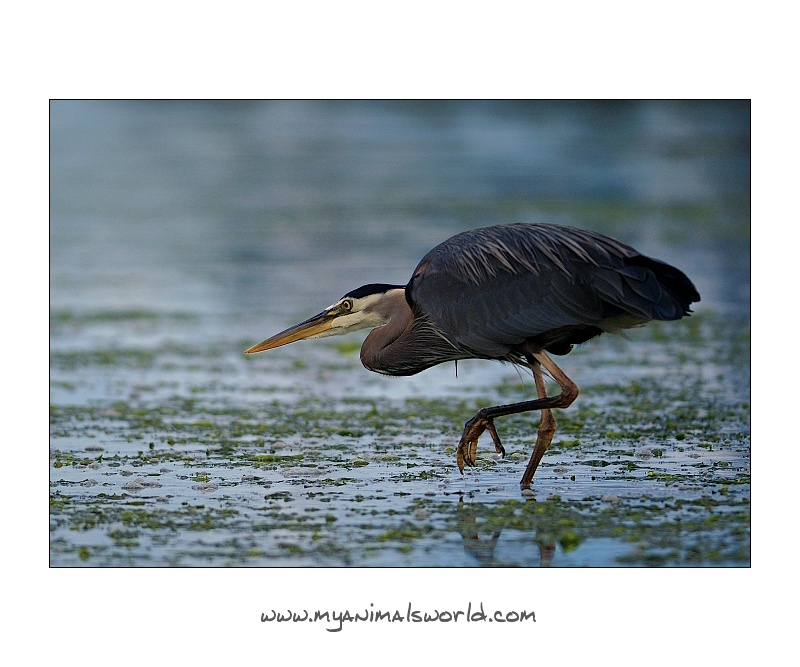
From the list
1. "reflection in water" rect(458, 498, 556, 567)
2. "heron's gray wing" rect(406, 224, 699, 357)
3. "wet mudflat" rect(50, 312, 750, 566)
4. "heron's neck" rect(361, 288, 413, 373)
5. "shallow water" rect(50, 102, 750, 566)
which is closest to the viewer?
"reflection in water" rect(458, 498, 556, 567)

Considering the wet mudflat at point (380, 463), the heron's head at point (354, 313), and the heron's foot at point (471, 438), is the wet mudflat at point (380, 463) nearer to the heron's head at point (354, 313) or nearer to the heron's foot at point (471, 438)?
the heron's foot at point (471, 438)

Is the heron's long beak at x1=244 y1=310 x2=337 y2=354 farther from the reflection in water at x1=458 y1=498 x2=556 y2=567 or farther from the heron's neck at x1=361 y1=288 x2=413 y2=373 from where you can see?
the reflection in water at x1=458 y1=498 x2=556 y2=567

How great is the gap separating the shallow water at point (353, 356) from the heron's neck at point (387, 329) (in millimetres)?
541

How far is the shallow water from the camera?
588cm

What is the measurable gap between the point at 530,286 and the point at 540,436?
815mm

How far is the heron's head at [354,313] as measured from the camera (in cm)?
750

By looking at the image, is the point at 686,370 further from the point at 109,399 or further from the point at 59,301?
the point at 59,301

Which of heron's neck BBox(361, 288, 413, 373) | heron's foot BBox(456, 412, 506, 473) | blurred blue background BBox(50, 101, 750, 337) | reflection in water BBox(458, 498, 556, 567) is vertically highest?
blurred blue background BBox(50, 101, 750, 337)

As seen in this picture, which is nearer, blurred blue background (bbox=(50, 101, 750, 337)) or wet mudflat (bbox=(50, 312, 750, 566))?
wet mudflat (bbox=(50, 312, 750, 566))

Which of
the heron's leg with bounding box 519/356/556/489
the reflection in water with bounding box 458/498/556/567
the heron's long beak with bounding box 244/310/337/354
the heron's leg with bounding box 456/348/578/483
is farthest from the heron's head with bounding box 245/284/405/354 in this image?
the reflection in water with bounding box 458/498/556/567

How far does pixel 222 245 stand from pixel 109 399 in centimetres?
685

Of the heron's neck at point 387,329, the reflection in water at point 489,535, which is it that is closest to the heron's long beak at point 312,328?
the heron's neck at point 387,329

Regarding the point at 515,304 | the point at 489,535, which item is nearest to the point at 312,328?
the point at 515,304

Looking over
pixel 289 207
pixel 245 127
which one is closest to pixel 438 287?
pixel 289 207
